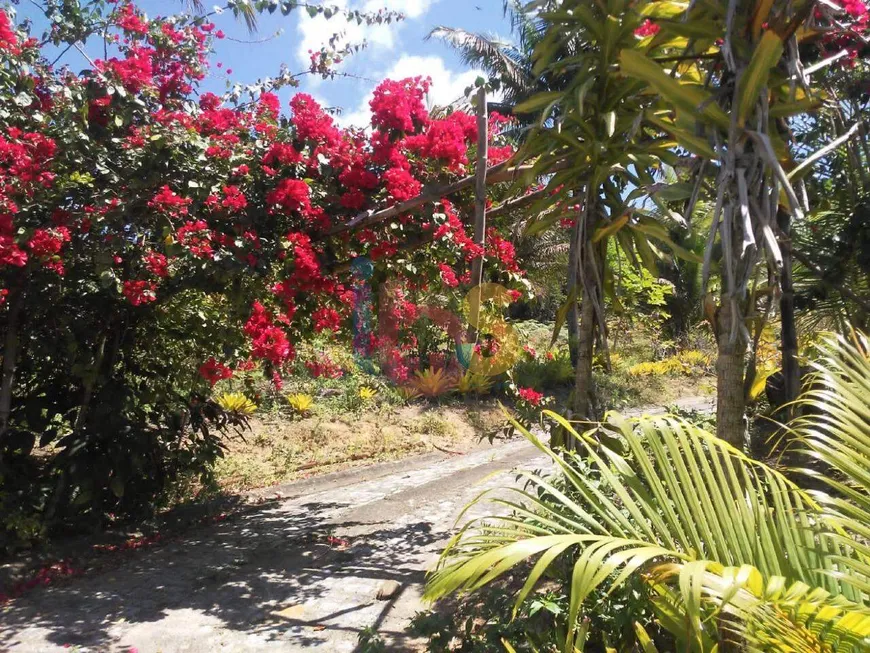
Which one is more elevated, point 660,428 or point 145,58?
point 145,58

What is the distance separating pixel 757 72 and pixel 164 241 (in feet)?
10.7

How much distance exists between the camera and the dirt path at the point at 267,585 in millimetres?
3398

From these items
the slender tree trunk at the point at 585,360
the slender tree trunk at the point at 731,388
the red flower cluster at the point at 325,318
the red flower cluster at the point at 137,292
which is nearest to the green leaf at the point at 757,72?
the slender tree trunk at the point at 731,388

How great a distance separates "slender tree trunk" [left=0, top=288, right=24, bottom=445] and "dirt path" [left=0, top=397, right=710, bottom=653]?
54.6 inches

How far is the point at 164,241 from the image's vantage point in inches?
158

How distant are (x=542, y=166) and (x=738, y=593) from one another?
2.55m

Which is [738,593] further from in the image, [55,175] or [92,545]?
[92,545]

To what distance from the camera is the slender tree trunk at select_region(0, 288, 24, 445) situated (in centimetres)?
460

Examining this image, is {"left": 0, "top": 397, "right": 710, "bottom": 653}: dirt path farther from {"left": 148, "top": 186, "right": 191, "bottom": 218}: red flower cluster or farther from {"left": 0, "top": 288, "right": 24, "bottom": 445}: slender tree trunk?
{"left": 148, "top": 186, "right": 191, "bottom": 218}: red flower cluster

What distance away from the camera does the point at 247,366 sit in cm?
503

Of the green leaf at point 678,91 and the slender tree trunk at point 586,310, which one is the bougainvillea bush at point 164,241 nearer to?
the slender tree trunk at point 586,310

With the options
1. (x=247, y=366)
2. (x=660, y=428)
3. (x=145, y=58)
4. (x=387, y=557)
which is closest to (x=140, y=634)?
(x=387, y=557)

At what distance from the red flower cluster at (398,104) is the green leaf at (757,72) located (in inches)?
120

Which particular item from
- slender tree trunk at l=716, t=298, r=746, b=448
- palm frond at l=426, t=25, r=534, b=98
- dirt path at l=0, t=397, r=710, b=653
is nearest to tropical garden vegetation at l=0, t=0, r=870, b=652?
slender tree trunk at l=716, t=298, r=746, b=448
